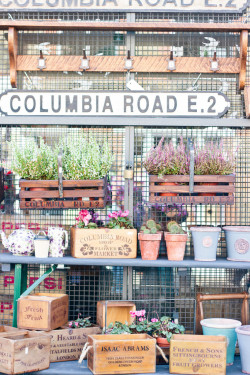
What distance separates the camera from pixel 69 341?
13.6ft

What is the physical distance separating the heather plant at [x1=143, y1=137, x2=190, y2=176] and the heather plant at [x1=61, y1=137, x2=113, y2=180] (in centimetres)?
37

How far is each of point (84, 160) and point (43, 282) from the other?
4.24ft

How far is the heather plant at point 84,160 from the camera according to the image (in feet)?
14.1

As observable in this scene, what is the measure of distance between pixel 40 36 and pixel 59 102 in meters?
0.75

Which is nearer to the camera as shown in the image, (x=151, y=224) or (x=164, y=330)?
(x=164, y=330)

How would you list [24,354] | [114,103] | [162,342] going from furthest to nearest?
[114,103]
[162,342]
[24,354]

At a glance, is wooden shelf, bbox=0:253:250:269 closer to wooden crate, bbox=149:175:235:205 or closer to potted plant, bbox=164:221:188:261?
potted plant, bbox=164:221:188:261

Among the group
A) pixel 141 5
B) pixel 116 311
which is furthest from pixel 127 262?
pixel 141 5

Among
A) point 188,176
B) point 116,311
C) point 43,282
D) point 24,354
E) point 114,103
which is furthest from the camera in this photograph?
point 43,282

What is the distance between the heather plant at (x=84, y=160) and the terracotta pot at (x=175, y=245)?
0.82 metres

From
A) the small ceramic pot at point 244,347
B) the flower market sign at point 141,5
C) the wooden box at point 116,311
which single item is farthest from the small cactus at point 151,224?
the flower market sign at point 141,5

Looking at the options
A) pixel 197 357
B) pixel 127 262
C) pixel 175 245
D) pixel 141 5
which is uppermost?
pixel 141 5

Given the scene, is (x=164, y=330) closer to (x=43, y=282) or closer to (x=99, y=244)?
(x=99, y=244)

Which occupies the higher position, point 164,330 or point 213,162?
Answer: point 213,162
